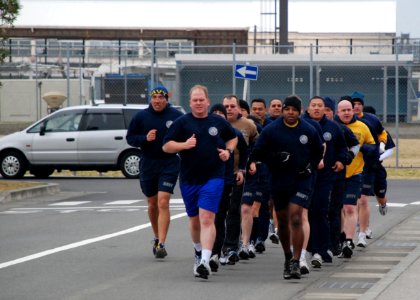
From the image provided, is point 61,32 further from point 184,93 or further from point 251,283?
point 251,283

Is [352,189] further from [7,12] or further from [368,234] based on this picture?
[7,12]

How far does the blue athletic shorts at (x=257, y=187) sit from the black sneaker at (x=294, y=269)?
222cm

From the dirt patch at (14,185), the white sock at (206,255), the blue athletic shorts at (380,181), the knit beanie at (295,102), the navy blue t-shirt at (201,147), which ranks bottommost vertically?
the dirt patch at (14,185)

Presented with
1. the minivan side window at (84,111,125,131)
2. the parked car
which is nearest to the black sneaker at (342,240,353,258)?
the parked car

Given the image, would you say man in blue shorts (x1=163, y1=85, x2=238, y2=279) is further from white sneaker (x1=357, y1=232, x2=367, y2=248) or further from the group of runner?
white sneaker (x1=357, y1=232, x2=367, y2=248)

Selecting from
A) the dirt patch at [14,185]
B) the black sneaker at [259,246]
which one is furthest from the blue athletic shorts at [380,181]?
the dirt patch at [14,185]

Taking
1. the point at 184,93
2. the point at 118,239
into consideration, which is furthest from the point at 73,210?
A: the point at 184,93

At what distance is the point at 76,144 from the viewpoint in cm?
2902

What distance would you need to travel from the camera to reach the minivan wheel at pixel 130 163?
95.1 ft

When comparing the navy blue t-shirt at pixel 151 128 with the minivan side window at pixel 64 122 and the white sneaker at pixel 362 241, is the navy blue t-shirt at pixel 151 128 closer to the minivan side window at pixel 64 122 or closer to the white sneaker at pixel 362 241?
the white sneaker at pixel 362 241

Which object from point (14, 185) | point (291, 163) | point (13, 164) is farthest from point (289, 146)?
point (13, 164)

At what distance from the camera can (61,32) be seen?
243 feet

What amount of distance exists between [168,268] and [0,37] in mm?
14359

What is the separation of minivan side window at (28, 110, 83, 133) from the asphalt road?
27.4 feet
